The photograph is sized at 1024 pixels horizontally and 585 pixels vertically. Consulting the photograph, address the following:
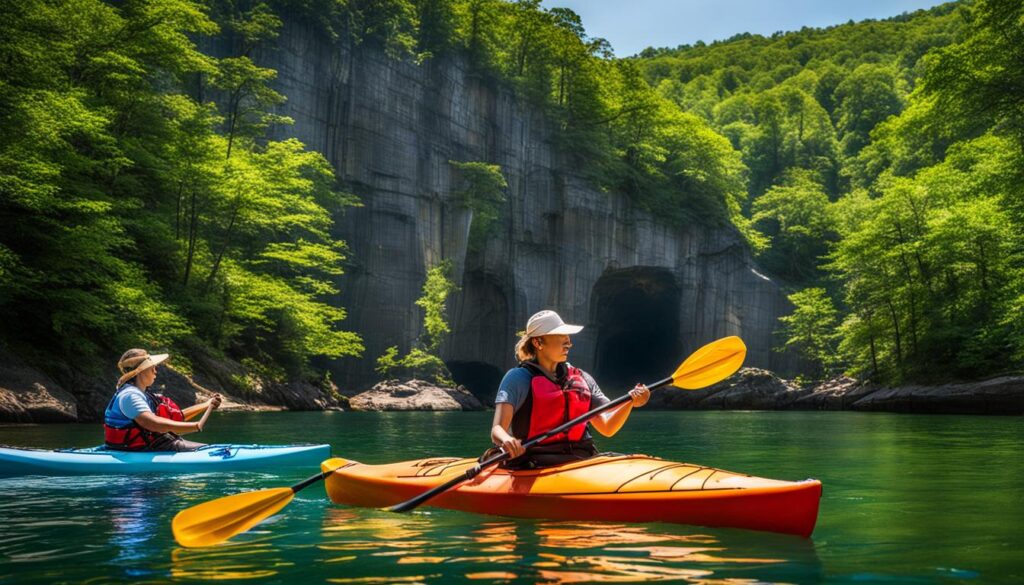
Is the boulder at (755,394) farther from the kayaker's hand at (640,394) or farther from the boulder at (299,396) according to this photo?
the kayaker's hand at (640,394)

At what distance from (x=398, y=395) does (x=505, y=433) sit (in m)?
26.3

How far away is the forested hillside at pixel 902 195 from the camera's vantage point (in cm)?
2308

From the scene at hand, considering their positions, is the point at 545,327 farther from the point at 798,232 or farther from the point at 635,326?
the point at 798,232

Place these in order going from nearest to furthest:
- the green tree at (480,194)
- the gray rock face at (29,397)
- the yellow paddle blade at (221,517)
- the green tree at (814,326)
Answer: the yellow paddle blade at (221,517)
the gray rock face at (29,397)
the green tree at (480,194)
the green tree at (814,326)

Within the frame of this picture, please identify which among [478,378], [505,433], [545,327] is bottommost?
[505,433]

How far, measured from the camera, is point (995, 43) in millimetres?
22172

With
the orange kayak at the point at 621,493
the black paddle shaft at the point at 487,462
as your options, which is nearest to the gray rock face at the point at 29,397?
the orange kayak at the point at 621,493

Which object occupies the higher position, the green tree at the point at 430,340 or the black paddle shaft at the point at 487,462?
the green tree at the point at 430,340

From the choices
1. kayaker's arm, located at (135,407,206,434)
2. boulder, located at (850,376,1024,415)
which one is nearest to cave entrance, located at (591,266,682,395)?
boulder, located at (850,376,1024,415)

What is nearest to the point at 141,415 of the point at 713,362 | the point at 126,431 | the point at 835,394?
the point at 126,431

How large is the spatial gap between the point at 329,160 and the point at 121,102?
35.3 ft

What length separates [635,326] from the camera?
2003 inches

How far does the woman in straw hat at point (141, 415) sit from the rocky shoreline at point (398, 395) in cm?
815

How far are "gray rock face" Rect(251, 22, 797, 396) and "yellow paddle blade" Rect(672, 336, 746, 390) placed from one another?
1073 inches
